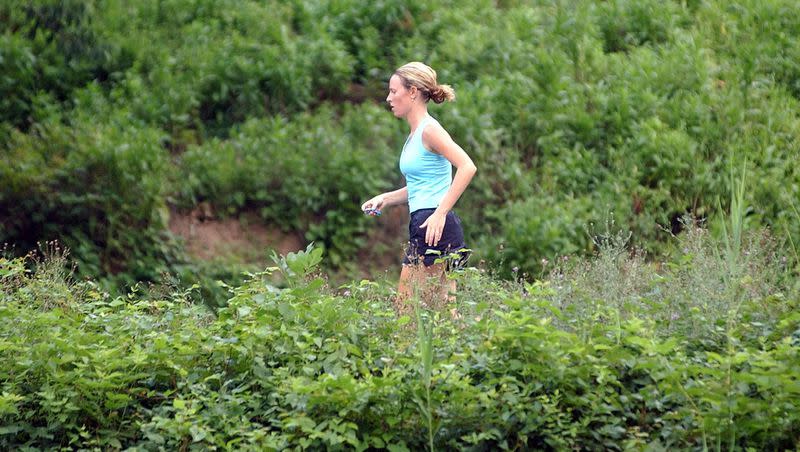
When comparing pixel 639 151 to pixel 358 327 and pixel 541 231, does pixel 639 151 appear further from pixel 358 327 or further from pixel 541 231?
pixel 358 327

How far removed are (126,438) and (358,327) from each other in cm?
118

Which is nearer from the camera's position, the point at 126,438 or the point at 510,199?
the point at 126,438

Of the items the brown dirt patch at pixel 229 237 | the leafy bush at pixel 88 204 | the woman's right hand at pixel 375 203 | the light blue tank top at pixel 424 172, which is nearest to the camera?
the light blue tank top at pixel 424 172

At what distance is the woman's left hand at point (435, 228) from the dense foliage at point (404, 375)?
939mm

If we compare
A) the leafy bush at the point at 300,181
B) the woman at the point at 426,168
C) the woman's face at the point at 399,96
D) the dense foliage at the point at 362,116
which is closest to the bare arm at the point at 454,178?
the woman at the point at 426,168

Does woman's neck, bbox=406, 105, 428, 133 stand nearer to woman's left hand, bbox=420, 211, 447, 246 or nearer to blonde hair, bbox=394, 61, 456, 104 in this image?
blonde hair, bbox=394, 61, 456, 104

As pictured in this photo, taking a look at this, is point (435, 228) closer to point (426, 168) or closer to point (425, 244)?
point (425, 244)

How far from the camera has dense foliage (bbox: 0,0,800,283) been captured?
9.34 metres

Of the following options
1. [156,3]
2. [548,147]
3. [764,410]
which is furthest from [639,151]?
[764,410]

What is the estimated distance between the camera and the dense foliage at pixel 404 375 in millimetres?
4328

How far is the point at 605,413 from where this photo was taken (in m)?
4.51

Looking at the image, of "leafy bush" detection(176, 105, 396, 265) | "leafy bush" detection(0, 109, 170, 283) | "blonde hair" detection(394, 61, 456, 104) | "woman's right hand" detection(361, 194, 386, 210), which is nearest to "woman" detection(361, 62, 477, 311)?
"blonde hair" detection(394, 61, 456, 104)

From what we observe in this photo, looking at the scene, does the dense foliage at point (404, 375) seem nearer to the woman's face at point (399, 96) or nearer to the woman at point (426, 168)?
the woman at point (426, 168)

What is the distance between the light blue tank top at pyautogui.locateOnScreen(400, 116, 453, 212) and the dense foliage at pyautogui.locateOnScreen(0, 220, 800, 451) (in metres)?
1.26
